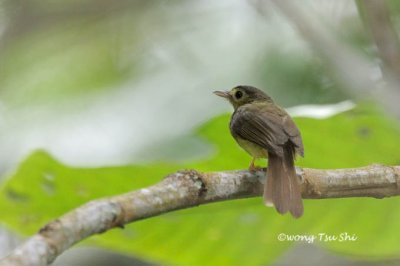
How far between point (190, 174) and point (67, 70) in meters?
3.20

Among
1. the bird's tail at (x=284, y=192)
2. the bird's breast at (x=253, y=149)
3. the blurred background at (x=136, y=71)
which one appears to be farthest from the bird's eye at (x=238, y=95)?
the bird's tail at (x=284, y=192)

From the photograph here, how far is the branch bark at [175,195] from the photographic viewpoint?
165 centimetres

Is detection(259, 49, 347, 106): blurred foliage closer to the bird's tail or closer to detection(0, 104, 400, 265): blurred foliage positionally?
detection(0, 104, 400, 265): blurred foliage

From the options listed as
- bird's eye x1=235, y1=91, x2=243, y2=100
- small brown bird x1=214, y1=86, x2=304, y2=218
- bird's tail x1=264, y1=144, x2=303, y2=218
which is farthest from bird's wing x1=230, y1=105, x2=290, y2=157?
bird's eye x1=235, y1=91, x2=243, y2=100

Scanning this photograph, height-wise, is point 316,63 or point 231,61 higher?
point 231,61

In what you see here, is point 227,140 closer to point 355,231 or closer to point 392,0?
point 355,231

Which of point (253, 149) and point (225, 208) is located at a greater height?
point (253, 149)

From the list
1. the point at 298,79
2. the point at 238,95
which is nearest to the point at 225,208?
the point at 238,95

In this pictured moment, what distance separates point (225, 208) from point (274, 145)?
1.45 ft

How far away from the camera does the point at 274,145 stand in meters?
3.08

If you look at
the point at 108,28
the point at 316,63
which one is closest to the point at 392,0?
the point at 316,63

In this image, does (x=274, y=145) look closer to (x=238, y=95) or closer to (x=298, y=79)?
(x=238, y=95)

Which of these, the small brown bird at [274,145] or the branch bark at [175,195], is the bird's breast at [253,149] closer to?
the small brown bird at [274,145]

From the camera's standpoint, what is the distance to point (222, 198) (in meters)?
2.30
